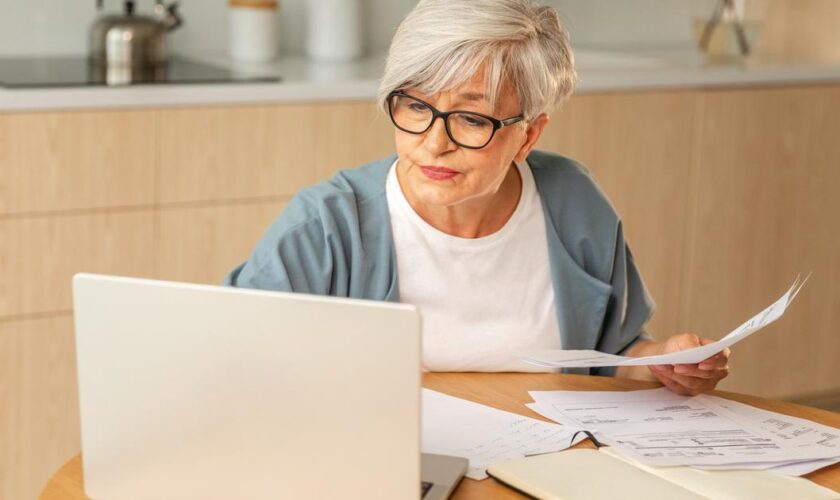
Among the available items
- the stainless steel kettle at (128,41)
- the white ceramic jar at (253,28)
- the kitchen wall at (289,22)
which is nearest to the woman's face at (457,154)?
the stainless steel kettle at (128,41)

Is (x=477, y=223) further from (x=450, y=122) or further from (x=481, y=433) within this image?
(x=481, y=433)

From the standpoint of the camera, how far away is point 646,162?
344cm

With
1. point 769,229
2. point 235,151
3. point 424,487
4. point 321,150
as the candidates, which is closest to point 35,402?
point 235,151

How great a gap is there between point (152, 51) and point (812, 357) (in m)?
2.15

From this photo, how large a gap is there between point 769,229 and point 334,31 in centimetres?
137

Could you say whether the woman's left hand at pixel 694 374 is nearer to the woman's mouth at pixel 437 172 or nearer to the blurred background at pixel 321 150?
the woman's mouth at pixel 437 172

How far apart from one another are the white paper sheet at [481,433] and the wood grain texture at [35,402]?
1296 mm

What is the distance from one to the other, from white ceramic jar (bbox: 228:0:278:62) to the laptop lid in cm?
214

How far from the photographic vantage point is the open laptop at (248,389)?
1188 mm

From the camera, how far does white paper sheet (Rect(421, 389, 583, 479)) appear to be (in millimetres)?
1544

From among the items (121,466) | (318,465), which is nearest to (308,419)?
(318,465)

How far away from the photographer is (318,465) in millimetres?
1239

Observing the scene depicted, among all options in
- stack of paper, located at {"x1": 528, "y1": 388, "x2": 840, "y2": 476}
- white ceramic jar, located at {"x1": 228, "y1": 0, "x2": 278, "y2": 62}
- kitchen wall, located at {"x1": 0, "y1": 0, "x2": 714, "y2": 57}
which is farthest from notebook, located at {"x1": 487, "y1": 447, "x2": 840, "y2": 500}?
kitchen wall, located at {"x1": 0, "y1": 0, "x2": 714, "y2": 57}

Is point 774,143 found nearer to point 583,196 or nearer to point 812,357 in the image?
point 812,357
